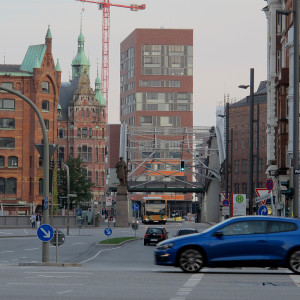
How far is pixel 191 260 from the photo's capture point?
24781 millimetres

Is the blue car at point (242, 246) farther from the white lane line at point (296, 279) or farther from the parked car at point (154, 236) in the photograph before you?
the parked car at point (154, 236)

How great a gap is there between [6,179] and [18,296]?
111m

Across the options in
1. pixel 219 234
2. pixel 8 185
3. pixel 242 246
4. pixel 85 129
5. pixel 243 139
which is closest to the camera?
pixel 242 246

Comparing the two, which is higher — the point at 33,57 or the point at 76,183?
the point at 33,57

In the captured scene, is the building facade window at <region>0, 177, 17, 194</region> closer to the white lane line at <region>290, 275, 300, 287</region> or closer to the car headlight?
the car headlight

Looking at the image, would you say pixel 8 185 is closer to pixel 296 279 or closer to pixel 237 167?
pixel 237 167

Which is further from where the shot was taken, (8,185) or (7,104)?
(7,104)

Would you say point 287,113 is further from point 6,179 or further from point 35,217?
point 6,179

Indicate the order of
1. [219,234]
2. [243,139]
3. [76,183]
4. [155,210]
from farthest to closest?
[76,183]
[243,139]
[155,210]
[219,234]

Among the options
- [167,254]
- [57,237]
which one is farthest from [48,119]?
[167,254]

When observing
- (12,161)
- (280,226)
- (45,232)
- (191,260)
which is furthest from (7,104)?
(280,226)

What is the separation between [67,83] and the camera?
191750 millimetres

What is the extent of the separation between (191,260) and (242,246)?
1.33 metres

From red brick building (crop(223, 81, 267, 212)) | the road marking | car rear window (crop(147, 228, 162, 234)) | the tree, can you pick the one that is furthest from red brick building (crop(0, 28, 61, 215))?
the road marking
